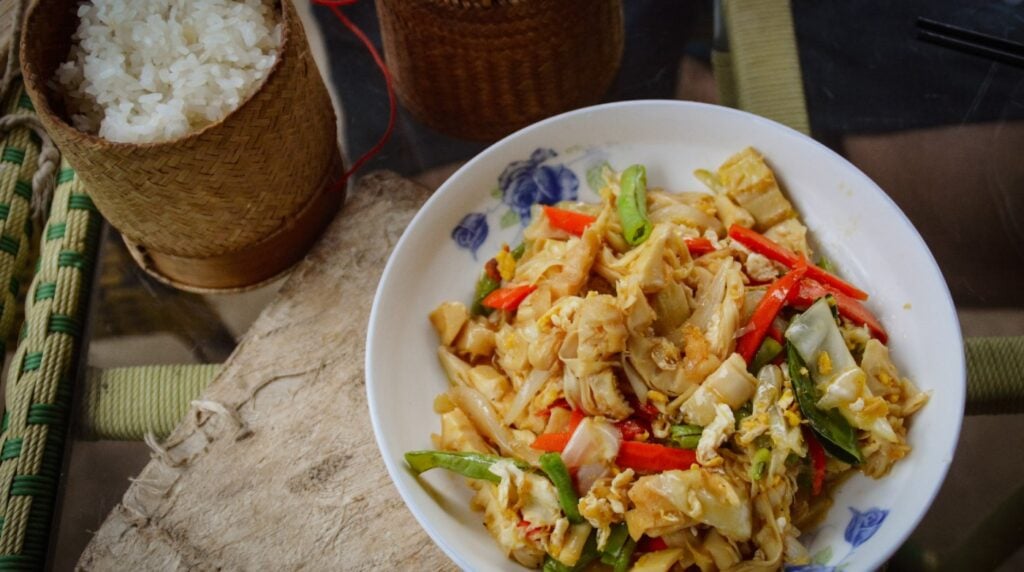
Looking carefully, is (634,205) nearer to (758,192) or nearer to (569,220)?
(569,220)

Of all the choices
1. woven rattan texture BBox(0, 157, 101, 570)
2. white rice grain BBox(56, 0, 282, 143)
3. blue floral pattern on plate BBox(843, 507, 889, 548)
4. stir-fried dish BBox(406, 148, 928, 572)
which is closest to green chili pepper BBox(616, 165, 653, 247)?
stir-fried dish BBox(406, 148, 928, 572)

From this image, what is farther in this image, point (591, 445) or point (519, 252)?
point (519, 252)

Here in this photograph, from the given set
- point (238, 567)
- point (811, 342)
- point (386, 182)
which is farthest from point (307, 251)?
point (811, 342)

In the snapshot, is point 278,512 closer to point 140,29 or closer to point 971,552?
point 140,29

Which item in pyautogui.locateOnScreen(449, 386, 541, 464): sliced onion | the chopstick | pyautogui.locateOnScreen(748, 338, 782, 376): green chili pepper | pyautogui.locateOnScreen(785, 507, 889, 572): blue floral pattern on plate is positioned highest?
the chopstick

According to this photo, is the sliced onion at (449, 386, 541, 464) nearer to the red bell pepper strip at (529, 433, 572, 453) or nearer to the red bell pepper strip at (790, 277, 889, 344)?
the red bell pepper strip at (529, 433, 572, 453)

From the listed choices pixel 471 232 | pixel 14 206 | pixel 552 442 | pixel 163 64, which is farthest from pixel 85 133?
pixel 552 442

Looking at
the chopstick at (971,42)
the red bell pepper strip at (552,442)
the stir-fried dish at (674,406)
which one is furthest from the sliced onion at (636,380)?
the chopstick at (971,42)
